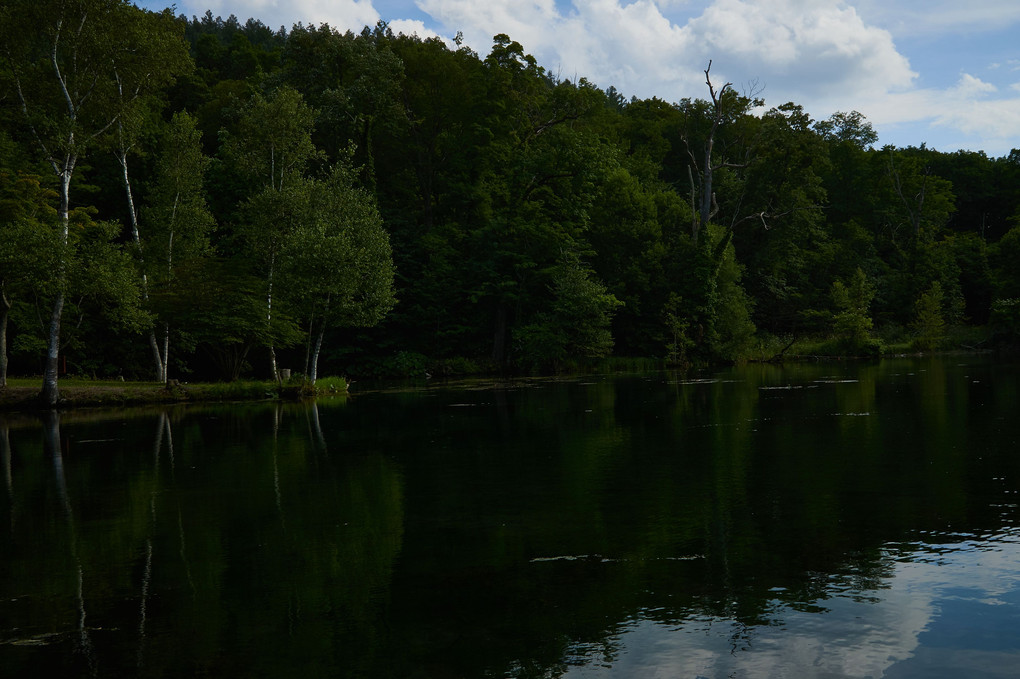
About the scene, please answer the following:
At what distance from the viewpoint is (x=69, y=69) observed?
119ft

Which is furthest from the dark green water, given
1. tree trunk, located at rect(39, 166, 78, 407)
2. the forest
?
the forest

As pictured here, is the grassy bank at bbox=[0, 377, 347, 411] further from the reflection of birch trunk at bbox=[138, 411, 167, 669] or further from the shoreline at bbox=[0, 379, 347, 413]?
the reflection of birch trunk at bbox=[138, 411, 167, 669]

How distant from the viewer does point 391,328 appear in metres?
60.8

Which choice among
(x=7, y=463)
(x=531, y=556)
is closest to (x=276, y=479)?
(x=531, y=556)

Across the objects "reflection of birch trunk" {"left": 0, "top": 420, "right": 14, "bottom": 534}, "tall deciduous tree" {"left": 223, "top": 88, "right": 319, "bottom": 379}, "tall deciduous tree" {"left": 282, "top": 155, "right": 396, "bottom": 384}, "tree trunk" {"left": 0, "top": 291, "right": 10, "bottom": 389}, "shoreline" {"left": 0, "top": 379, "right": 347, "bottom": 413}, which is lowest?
"reflection of birch trunk" {"left": 0, "top": 420, "right": 14, "bottom": 534}

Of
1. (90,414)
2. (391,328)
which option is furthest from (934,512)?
(391,328)

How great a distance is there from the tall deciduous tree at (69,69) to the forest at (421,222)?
0.13 m

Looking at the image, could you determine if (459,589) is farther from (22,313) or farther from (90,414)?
(22,313)

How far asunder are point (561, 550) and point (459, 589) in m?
1.71

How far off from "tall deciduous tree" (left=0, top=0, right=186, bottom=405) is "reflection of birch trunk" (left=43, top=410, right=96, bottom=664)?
405 inches

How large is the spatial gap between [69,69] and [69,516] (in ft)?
103

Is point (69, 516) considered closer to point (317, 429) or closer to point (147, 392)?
point (317, 429)

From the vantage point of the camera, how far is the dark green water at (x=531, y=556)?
615 centimetres

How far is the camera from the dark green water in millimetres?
6148
